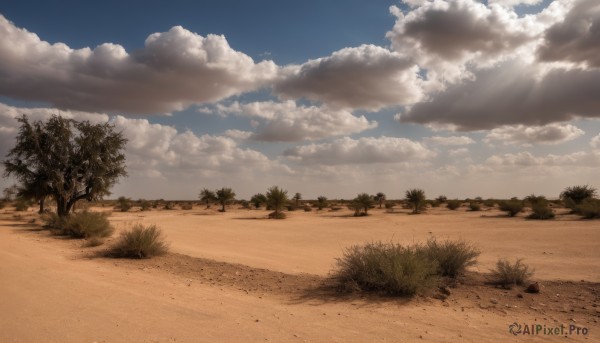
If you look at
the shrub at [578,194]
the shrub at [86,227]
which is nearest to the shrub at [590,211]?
the shrub at [578,194]

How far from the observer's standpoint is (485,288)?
9461 millimetres

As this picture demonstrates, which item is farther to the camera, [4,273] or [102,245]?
[102,245]

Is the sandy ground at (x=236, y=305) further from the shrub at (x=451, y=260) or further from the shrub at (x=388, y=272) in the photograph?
the shrub at (x=451, y=260)

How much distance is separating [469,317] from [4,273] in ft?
34.5

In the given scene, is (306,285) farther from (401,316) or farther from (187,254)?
(187,254)

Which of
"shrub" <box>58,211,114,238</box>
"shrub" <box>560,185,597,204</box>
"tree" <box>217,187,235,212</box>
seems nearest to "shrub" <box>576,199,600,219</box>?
"shrub" <box>560,185,597,204</box>

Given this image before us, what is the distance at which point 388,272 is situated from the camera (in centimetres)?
884

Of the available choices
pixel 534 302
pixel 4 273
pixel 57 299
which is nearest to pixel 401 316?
pixel 534 302

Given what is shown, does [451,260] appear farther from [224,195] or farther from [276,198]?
[224,195]

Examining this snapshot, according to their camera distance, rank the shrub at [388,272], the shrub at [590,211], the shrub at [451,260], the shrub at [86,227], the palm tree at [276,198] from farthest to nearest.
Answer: the palm tree at [276,198], the shrub at [590,211], the shrub at [86,227], the shrub at [451,260], the shrub at [388,272]

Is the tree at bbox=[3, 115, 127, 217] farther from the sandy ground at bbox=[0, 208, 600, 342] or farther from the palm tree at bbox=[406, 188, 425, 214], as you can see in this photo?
the palm tree at bbox=[406, 188, 425, 214]

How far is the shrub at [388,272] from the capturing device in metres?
8.72

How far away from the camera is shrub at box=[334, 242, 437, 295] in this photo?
8719 mm

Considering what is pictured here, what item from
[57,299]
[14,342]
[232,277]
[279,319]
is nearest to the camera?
[14,342]
